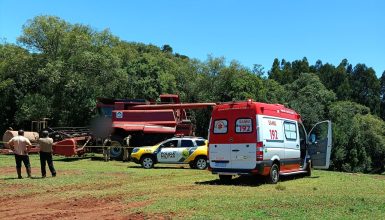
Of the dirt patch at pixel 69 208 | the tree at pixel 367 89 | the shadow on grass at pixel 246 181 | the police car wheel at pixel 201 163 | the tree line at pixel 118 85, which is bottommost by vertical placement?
the dirt patch at pixel 69 208

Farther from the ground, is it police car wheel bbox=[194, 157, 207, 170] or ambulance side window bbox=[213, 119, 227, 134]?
ambulance side window bbox=[213, 119, 227, 134]

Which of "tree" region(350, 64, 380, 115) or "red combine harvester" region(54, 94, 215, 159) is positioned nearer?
"red combine harvester" region(54, 94, 215, 159)

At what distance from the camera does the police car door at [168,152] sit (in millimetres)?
22812

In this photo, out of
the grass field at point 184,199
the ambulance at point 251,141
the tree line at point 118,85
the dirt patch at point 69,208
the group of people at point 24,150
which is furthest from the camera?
the tree line at point 118,85

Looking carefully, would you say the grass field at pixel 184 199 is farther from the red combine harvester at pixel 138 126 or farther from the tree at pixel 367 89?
the tree at pixel 367 89

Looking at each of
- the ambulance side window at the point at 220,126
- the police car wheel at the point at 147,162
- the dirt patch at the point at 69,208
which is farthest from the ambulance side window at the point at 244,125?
the police car wheel at the point at 147,162

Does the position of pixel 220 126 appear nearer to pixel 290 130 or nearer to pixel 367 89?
pixel 290 130

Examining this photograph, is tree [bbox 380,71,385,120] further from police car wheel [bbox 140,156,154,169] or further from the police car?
police car wheel [bbox 140,156,154,169]

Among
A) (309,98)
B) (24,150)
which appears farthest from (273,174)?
(309,98)

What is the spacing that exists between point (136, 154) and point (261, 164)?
10.0 meters

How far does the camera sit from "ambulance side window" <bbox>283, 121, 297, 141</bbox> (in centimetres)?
1675

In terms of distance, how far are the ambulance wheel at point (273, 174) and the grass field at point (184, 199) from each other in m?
0.28

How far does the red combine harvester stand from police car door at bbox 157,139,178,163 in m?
5.70

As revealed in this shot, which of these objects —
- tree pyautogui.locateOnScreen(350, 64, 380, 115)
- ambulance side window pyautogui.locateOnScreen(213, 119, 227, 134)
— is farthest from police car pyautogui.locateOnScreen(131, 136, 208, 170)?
tree pyautogui.locateOnScreen(350, 64, 380, 115)
